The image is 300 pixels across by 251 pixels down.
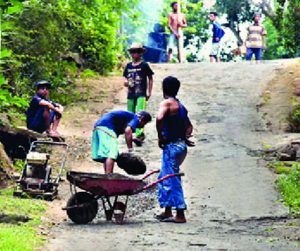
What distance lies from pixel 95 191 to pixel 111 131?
5.02 ft

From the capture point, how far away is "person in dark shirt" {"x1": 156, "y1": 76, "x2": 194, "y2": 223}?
33.9 feet

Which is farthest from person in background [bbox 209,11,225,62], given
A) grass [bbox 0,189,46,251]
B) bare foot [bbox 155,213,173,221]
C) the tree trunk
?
bare foot [bbox 155,213,173,221]

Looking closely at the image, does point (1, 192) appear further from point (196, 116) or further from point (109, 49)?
point (109, 49)

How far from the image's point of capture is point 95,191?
385 inches

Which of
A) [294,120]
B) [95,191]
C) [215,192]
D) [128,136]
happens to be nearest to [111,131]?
[128,136]

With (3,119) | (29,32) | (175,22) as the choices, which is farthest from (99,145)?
(175,22)

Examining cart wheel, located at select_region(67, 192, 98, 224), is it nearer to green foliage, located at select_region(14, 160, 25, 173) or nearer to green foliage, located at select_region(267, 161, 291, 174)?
green foliage, located at select_region(14, 160, 25, 173)

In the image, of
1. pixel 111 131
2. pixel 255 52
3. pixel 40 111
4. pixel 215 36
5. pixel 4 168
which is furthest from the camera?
pixel 215 36

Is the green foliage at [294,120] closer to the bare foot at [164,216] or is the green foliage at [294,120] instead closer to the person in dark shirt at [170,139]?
the person in dark shirt at [170,139]

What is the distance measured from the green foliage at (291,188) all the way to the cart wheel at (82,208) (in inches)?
110

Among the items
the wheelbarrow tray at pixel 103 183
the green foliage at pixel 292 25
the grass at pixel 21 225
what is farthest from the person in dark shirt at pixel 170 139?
the green foliage at pixel 292 25

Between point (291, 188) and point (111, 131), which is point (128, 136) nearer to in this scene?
point (111, 131)

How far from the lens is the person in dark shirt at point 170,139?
33.9 ft

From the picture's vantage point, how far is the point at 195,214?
10852 mm
